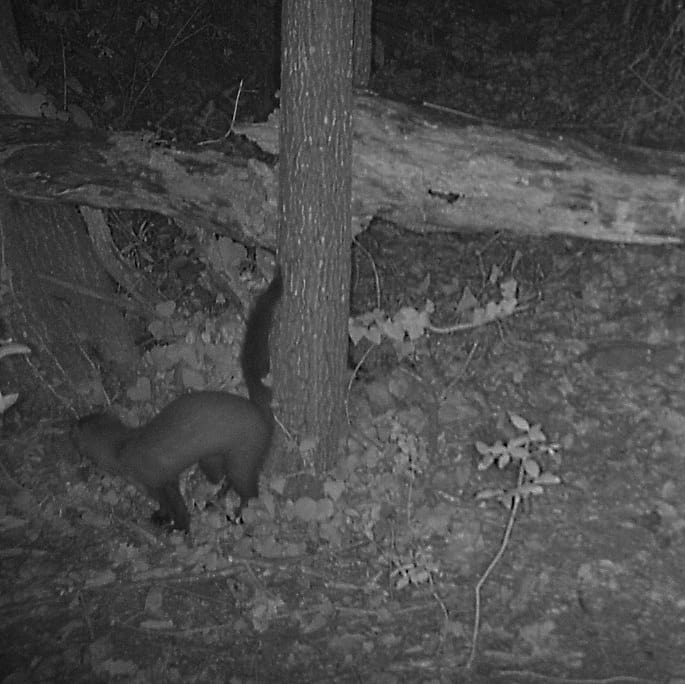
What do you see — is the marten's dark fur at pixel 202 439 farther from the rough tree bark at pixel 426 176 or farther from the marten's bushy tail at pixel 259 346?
the rough tree bark at pixel 426 176

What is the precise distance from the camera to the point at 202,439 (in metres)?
3.43

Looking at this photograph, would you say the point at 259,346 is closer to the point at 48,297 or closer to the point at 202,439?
the point at 202,439

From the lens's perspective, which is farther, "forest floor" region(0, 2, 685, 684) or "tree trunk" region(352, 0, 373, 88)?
"tree trunk" region(352, 0, 373, 88)

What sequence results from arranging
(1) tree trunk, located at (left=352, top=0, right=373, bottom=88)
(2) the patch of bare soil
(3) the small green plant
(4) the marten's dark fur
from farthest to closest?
(1) tree trunk, located at (left=352, top=0, right=373, bottom=88) → (4) the marten's dark fur → (3) the small green plant → (2) the patch of bare soil

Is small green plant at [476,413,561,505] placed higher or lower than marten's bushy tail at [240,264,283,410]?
lower

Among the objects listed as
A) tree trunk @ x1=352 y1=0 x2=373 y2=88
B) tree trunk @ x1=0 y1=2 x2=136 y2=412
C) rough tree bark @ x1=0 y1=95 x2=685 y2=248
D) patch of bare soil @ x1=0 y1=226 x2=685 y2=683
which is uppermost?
tree trunk @ x1=352 y1=0 x2=373 y2=88

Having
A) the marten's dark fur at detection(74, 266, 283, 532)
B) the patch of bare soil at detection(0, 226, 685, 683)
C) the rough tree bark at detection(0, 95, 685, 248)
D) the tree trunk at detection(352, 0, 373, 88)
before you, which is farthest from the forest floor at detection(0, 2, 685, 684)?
the tree trunk at detection(352, 0, 373, 88)

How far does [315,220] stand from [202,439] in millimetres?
1127

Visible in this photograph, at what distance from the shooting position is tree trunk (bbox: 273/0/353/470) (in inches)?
114

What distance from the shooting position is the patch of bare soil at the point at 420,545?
2869mm

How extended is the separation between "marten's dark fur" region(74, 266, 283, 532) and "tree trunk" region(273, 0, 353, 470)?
0.13 meters

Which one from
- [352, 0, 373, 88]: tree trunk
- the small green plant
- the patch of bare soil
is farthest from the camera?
[352, 0, 373, 88]: tree trunk

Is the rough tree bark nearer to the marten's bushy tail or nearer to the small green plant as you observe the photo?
the marten's bushy tail

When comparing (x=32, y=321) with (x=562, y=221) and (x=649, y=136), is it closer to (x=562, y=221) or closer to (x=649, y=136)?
(x=562, y=221)
